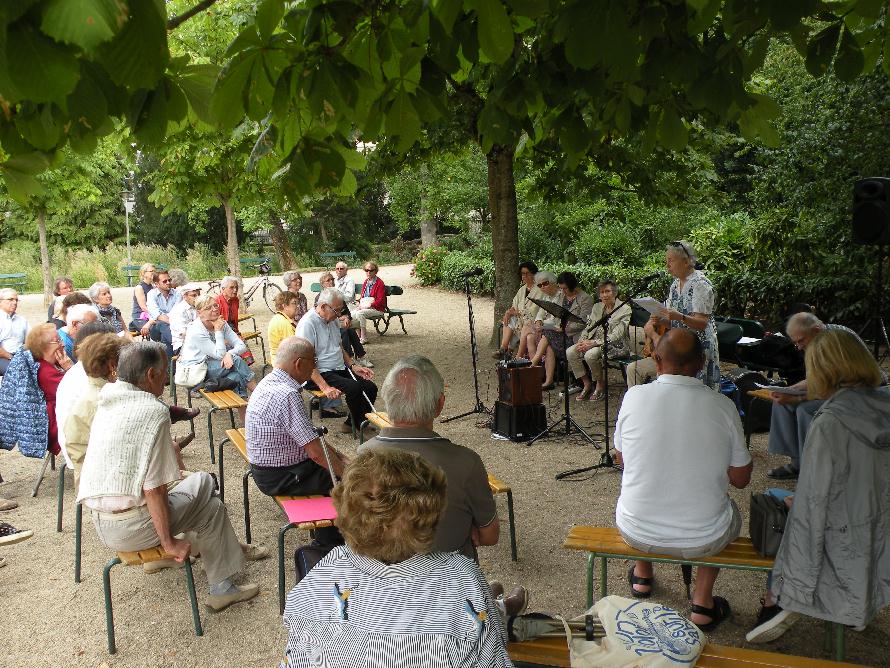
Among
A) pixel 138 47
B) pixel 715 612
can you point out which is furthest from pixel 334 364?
pixel 138 47

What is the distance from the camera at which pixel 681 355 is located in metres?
3.65

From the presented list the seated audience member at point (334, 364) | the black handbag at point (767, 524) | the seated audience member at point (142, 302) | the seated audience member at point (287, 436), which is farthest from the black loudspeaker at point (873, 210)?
the seated audience member at point (142, 302)

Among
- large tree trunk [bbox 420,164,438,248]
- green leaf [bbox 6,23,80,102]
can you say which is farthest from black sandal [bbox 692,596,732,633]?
large tree trunk [bbox 420,164,438,248]

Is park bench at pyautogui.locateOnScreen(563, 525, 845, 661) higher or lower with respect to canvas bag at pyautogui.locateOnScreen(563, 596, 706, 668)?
lower

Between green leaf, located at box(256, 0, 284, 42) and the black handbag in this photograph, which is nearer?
green leaf, located at box(256, 0, 284, 42)

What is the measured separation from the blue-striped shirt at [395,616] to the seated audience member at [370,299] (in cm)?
1112

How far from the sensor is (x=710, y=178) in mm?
11820

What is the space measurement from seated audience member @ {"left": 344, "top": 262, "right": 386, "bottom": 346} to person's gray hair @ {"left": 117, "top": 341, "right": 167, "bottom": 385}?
29.7 feet

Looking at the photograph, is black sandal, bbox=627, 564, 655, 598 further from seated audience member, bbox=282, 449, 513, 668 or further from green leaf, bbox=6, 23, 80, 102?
green leaf, bbox=6, 23, 80, 102

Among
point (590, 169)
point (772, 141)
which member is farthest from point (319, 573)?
point (590, 169)

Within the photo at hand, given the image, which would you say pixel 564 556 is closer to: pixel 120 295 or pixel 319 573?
pixel 319 573

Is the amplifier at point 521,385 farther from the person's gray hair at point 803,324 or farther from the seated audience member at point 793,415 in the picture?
the person's gray hair at point 803,324

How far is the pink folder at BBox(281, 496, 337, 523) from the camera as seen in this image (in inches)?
165

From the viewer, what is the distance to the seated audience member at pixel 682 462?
138 inches
